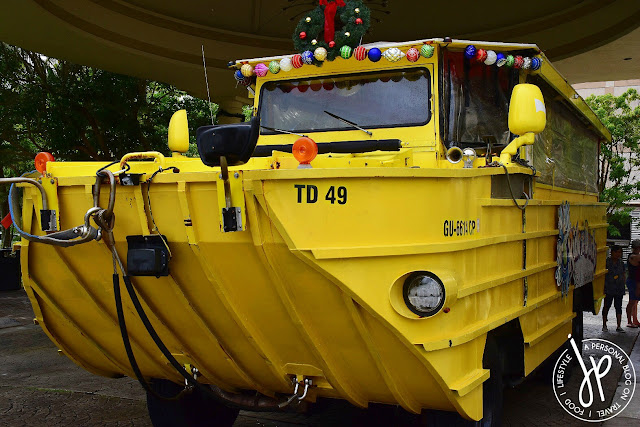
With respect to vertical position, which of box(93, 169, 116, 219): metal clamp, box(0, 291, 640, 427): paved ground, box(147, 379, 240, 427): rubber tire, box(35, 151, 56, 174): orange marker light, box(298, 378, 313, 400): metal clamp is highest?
box(35, 151, 56, 174): orange marker light

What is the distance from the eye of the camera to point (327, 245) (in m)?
2.82

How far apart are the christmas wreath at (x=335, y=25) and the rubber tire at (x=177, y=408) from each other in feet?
7.76

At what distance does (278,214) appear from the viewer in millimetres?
2766

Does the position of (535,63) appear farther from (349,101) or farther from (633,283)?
(633,283)

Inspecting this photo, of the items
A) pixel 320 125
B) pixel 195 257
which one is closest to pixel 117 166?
pixel 195 257

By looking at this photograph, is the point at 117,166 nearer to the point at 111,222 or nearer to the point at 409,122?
the point at 111,222

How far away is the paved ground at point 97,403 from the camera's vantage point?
517 cm

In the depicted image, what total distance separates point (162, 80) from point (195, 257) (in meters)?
10.6

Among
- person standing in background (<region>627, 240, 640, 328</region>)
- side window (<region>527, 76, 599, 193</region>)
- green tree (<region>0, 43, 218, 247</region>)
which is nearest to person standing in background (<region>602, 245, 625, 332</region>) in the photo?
person standing in background (<region>627, 240, 640, 328</region>)

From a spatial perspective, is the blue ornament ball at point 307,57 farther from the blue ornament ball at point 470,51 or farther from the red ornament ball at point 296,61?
the blue ornament ball at point 470,51

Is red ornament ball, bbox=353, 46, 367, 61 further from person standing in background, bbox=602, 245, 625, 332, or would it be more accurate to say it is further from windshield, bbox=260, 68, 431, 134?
person standing in background, bbox=602, 245, 625, 332

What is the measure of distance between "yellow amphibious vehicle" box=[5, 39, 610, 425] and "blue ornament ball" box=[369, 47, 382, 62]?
17mm

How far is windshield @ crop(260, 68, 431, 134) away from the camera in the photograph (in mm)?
4117

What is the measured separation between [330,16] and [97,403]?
3874mm
